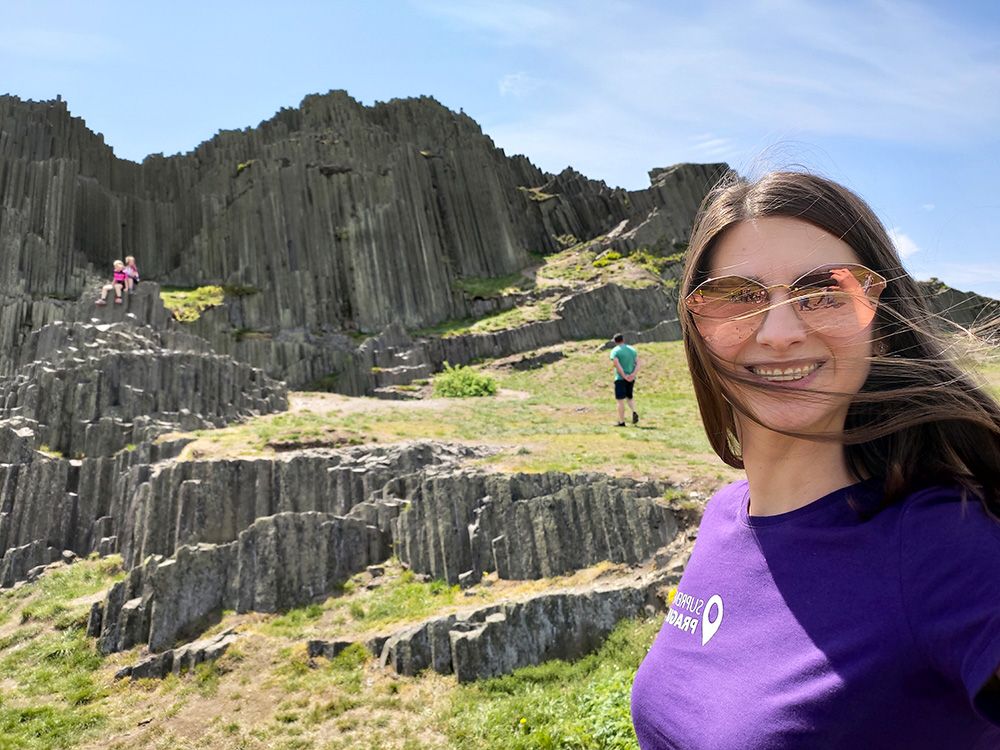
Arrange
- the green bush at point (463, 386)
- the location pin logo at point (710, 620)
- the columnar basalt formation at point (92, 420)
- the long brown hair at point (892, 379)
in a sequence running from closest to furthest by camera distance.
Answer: the long brown hair at point (892, 379) < the location pin logo at point (710, 620) < the columnar basalt formation at point (92, 420) < the green bush at point (463, 386)

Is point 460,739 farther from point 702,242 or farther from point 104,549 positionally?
point 104,549

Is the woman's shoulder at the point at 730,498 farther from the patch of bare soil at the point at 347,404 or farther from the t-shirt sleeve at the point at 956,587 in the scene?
the patch of bare soil at the point at 347,404

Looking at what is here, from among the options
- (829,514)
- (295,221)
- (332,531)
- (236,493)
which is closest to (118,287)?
(236,493)

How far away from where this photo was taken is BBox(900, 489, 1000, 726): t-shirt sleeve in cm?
109

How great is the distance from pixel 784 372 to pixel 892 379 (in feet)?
0.74

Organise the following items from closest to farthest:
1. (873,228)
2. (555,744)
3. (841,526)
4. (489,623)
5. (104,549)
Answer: (841,526), (873,228), (555,744), (489,623), (104,549)

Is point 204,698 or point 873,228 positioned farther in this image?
point 204,698

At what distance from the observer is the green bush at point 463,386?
28.4 metres

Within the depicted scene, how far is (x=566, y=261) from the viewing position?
170ft

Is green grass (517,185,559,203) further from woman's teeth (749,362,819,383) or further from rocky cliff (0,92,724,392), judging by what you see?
woman's teeth (749,362,819,383)

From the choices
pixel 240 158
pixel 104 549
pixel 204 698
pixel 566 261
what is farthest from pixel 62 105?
pixel 204 698

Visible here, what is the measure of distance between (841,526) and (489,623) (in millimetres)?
7024

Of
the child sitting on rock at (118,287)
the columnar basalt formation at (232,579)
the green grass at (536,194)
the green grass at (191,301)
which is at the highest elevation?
the green grass at (536,194)

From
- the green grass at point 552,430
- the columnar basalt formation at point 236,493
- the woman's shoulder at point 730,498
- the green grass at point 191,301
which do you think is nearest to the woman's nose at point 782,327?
the woman's shoulder at point 730,498
